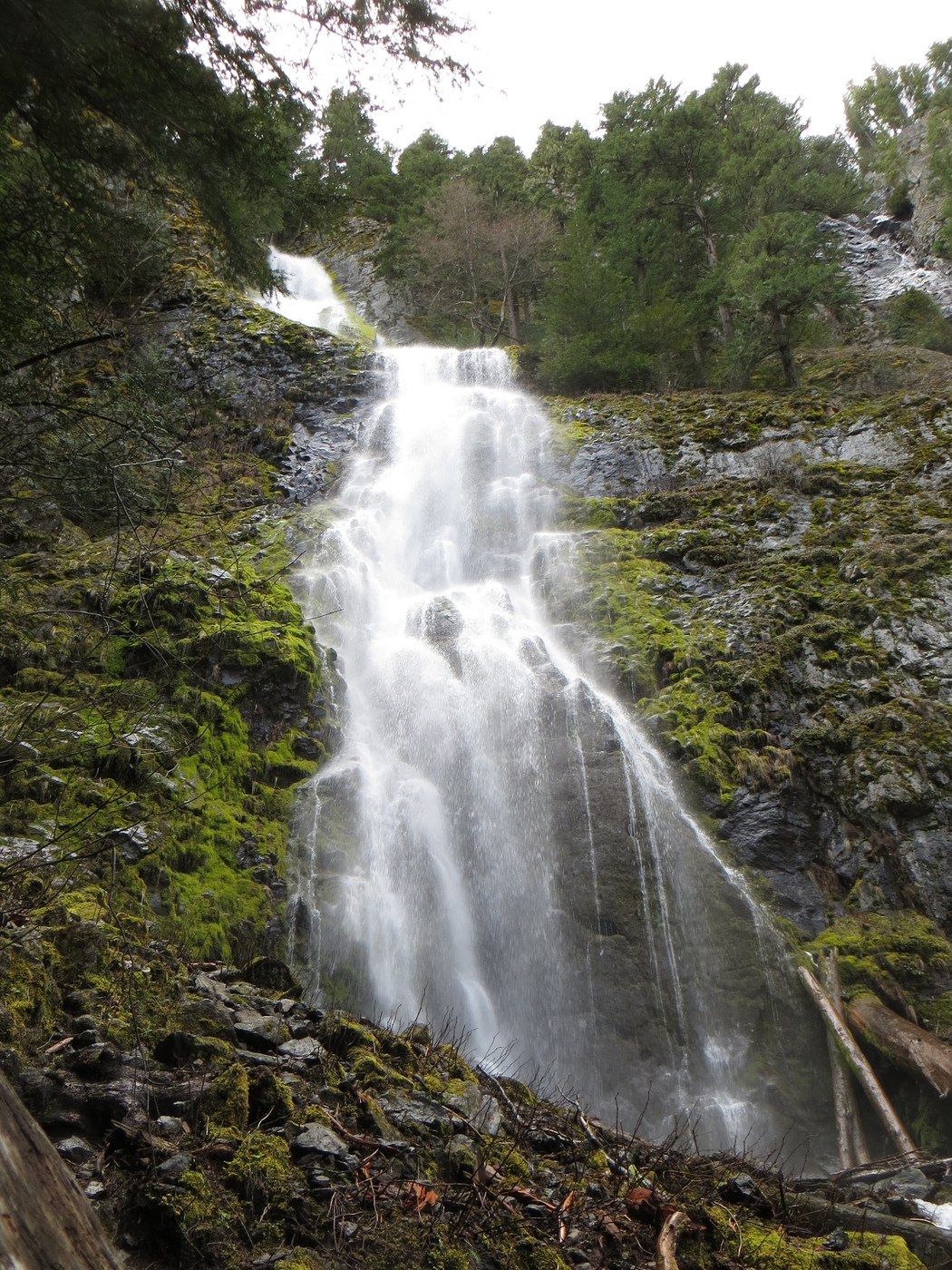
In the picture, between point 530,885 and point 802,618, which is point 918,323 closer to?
point 802,618

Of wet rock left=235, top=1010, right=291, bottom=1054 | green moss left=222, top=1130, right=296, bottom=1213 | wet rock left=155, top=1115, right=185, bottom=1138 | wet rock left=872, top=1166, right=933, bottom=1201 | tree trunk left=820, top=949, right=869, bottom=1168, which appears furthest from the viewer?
tree trunk left=820, top=949, right=869, bottom=1168

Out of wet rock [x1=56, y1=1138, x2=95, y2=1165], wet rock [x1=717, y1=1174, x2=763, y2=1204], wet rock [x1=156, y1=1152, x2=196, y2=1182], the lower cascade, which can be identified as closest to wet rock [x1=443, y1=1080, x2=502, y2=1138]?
wet rock [x1=717, y1=1174, x2=763, y2=1204]

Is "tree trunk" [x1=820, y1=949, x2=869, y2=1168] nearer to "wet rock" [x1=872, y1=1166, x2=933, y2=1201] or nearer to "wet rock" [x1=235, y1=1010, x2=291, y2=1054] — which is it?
"wet rock" [x1=872, y1=1166, x2=933, y2=1201]

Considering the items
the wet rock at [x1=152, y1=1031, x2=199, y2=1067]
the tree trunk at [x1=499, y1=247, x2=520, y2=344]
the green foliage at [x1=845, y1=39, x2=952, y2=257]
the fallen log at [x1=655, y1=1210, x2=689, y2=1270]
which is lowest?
the fallen log at [x1=655, y1=1210, x2=689, y2=1270]

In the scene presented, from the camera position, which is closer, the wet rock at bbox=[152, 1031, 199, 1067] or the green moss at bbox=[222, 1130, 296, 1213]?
the green moss at bbox=[222, 1130, 296, 1213]

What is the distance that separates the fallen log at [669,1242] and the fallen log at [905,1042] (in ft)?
18.2

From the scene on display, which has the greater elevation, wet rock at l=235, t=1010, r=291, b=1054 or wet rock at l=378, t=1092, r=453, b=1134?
wet rock at l=235, t=1010, r=291, b=1054

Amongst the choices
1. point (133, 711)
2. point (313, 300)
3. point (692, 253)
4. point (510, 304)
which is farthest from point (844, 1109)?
point (313, 300)

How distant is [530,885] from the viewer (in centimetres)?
924

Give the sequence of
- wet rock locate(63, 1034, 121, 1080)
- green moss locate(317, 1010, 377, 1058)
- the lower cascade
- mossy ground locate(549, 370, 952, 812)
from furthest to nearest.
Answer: mossy ground locate(549, 370, 952, 812) < the lower cascade < green moss locate(317, 1010, 377, 1058) < wet rock locate(63, 1034, 121, 1080)

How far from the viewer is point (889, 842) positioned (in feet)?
30.2

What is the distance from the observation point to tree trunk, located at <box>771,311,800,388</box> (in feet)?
57.8

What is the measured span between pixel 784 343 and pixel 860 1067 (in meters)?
15.4

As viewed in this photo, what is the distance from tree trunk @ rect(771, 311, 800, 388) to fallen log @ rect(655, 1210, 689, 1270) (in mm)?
17972
